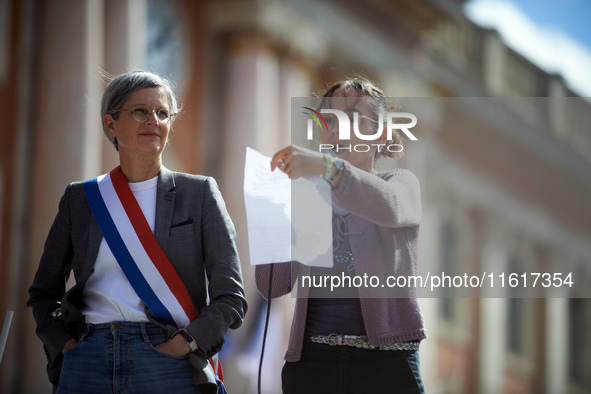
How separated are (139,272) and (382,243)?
780 millimetres

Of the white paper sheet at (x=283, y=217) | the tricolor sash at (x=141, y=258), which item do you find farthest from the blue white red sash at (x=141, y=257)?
the white paper sheet at (x=283, y=217)

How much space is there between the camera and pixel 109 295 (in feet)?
8.67

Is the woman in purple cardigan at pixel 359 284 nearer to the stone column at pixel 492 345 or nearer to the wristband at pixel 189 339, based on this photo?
the wristband at pixel 189 339

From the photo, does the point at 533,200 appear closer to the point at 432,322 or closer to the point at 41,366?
the point at 432,322

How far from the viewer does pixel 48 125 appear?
28.6 ft

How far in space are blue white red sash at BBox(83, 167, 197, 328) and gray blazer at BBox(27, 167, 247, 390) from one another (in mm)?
33

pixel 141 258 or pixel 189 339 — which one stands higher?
pixel 141 258

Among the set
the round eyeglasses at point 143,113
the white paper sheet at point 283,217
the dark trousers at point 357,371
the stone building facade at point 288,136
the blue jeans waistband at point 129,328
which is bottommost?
the dark trousers at point 357,371

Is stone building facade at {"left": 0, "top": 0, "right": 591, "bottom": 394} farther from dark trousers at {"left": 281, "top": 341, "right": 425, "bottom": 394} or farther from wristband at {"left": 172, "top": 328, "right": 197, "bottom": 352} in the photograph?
wristband at {"left": 172, "top": 328, "right": 197, "bottom": 352}

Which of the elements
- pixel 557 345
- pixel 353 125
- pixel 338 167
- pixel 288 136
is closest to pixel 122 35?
pixel 288 136

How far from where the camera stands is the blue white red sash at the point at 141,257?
263cm

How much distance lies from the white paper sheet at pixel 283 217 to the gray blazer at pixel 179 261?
0.55 ft

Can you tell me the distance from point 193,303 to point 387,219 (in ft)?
2.10

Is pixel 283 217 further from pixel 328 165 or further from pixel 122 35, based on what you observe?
pixel 122 35
